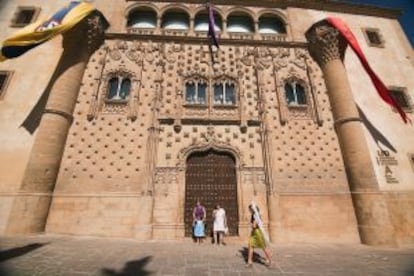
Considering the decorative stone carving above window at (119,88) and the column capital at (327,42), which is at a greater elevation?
the column capital at (327,42)

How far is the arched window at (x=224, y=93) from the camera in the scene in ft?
37.0

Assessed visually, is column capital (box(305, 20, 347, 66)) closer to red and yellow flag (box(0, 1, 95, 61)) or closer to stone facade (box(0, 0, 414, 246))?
stone facade (box(0, 0, 414, 246))

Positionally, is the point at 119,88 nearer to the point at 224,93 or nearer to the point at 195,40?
the point at 195,40

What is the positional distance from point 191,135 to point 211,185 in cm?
241

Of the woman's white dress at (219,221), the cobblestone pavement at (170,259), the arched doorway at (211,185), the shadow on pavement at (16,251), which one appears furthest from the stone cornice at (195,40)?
the shadow on pavement at (16,251)

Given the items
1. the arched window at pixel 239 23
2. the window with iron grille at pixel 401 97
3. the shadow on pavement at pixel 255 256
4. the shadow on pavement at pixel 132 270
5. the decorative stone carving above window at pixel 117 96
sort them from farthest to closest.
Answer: the arched window at pixel 239 23 → the window with iron grille at pixel 401 97 → the decorative stone carving above window at pixel 117 96 → the shadow on pavement at pixel 255 256 → the shadow on pavement at pixel 132 270

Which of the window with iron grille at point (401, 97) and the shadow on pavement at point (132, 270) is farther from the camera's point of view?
the window with iron grille at point (401, 97)

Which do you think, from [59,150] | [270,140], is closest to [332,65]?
[270,140]

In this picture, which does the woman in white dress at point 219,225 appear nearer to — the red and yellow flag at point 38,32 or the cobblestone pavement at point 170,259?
the cobblestone pavement at point 170,259

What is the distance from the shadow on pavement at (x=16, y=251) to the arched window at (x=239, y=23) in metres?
13.1

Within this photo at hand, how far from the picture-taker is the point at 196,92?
11266mm

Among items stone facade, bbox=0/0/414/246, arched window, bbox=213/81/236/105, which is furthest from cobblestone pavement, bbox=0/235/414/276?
arched window, bbox=213/81/236/105

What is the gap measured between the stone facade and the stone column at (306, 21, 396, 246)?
5 centimetres

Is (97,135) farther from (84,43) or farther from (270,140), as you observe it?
(270,140)
